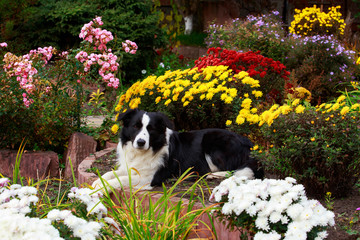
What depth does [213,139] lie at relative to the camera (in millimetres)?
4609

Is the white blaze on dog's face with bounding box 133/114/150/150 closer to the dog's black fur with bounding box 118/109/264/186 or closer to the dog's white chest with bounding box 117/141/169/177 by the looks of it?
the dog's black fur with bounding box 118/109/264/186

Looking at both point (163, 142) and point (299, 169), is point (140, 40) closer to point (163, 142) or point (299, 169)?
point (163, 142)

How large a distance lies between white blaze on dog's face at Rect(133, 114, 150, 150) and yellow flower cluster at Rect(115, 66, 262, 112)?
0.89 meters

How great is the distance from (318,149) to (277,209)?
1028mm

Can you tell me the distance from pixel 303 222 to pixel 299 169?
114 centimetres

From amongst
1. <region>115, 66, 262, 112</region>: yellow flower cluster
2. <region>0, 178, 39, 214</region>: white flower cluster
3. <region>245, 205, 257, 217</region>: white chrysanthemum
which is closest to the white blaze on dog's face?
<region>115, 66, 262, 112</region>: yellow flower cluster

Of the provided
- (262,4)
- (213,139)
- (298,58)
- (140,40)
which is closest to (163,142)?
(213,139)

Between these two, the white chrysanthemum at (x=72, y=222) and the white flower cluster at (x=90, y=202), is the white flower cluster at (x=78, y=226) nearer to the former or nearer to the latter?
the white chrysanthemum at (x=72, y=222)

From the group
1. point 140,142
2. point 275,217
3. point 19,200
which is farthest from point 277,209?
point 140,142

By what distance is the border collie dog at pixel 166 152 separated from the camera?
420 cm

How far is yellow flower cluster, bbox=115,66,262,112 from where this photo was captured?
5.09 m

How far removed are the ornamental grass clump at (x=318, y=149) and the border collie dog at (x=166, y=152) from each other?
0.39 meters

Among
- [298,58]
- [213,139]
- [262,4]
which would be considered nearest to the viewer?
[213,139]

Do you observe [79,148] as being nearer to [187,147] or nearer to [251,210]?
[187,147]
